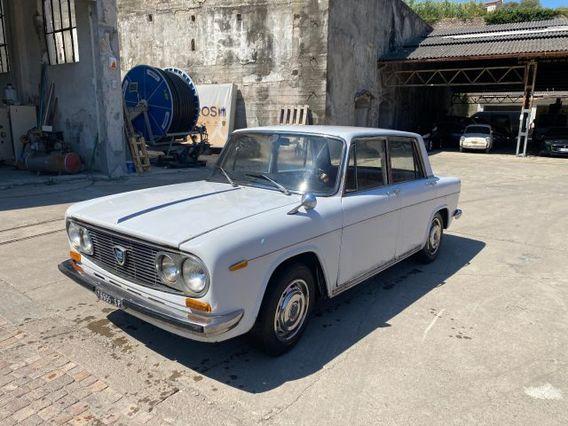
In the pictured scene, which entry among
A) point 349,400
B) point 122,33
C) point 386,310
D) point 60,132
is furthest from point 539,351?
point 122,33

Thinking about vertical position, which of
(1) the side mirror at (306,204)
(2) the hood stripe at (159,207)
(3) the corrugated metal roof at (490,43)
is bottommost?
(2) the hood stripe at (159,207)

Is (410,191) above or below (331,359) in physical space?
above

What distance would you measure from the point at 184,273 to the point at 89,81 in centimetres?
982

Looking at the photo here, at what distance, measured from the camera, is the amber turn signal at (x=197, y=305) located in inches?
109

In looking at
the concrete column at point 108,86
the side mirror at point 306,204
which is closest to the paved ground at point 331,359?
the side mirror at point 306,204

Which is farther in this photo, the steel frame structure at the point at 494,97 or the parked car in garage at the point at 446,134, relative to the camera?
the steel frame structure at the point at 494,97

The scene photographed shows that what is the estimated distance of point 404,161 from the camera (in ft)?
15.9

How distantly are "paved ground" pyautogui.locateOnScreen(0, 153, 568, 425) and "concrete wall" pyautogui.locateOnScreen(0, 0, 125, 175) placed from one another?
617cm

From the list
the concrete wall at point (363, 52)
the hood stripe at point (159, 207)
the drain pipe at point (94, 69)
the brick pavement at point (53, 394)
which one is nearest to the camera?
the brick pavement at point (53, 394)

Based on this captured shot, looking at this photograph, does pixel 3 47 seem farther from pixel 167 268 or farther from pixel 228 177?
pixel 167 268

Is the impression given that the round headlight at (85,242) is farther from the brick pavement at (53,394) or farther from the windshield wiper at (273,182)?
the windshield wiper at (273,182)

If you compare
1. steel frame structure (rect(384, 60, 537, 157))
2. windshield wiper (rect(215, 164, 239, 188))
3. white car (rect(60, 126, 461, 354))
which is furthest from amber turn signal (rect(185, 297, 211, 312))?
steel frame structure (rect(384, 60, 537, 157))

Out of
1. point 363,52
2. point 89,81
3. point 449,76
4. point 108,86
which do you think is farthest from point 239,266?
point 449,76

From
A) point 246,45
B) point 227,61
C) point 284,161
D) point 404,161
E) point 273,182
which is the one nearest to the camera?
point 273,182
